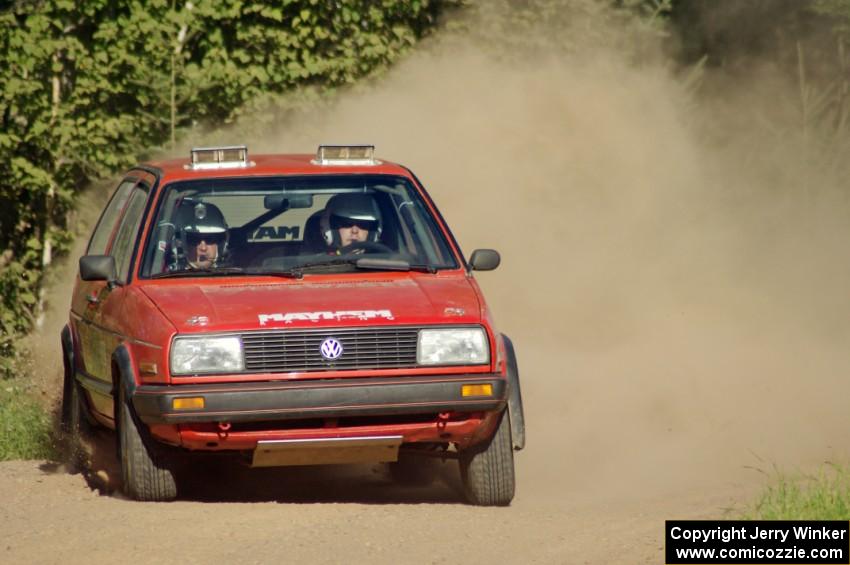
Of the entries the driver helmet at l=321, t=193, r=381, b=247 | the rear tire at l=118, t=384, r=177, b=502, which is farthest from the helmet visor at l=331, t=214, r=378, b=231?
the rear tire at l=118, t=384, r=177, b=502

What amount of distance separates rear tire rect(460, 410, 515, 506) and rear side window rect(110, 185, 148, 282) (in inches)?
80.5

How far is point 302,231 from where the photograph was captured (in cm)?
883

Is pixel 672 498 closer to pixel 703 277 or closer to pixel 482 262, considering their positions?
pixel 482 262

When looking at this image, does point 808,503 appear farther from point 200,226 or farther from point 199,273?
point 200,226

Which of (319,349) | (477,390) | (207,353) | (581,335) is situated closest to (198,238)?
(207,353)

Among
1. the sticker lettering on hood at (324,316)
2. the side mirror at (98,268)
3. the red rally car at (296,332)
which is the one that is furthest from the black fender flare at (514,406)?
the side mirror at (98,268)

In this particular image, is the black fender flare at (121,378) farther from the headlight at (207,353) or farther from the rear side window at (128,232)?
the rear side window at (128,232)

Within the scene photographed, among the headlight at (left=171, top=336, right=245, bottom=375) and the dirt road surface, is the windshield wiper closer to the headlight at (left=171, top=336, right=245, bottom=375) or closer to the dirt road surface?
the headlight at (left=171, top=336, right=245, bottom=375)

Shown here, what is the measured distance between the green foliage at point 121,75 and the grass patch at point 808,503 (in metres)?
8.88

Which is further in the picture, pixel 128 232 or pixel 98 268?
pixel 128 232

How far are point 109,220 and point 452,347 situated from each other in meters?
3.01

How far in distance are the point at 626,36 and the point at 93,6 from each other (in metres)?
5.90

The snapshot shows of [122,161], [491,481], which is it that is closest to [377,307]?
[491,481]

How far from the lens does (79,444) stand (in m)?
9.06
